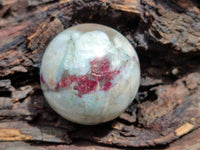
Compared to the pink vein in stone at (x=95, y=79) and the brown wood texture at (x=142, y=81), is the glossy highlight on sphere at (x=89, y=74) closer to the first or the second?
the pink vein in stone at (x=95, y=79)

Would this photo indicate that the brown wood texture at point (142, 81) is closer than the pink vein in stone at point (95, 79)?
No

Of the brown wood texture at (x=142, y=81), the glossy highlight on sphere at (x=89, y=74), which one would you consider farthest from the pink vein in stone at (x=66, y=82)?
the brown wood texture at (x=142, y=81)

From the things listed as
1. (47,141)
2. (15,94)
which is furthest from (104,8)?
(47,141)

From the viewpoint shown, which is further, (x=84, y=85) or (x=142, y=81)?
(x=142, y=81)

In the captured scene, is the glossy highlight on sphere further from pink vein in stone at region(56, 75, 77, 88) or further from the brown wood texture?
the brown wood texture

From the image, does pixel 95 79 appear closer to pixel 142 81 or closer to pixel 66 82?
pixel 66 82

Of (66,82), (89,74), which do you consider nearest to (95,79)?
(89,74)

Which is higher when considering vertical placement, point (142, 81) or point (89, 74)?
point (89, 74)
